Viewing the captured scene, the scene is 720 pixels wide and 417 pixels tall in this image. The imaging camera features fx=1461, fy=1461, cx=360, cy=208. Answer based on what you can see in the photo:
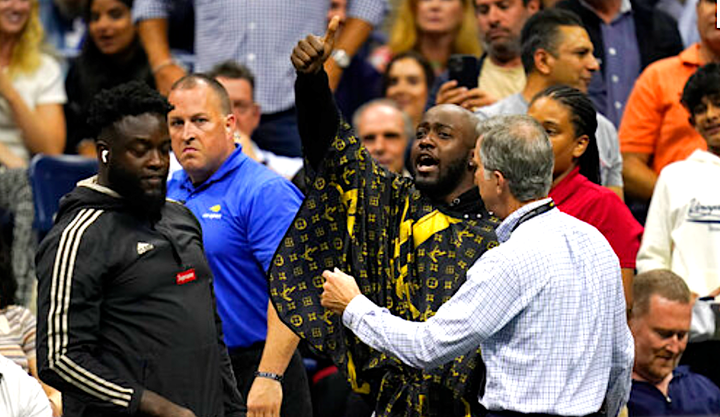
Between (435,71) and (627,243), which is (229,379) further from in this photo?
(435,71)

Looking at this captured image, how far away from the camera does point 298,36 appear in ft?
28.1

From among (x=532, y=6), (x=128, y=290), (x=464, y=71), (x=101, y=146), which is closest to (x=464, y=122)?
(x=101, y=146)

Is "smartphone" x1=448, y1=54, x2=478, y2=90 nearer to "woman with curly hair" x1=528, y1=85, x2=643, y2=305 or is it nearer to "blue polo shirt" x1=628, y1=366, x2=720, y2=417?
"woman with curly hair" x1=528, y1=85, x2=643, y2=305

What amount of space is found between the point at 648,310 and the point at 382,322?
6.04ft

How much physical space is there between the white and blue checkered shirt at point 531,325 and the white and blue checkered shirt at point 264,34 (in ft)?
12.5

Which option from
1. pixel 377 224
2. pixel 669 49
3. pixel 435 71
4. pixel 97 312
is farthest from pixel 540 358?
pixel 435 71

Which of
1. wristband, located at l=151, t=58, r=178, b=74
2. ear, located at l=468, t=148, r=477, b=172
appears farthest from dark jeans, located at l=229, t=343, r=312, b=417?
wristband, located at l=151, t=58, r=178, b=74

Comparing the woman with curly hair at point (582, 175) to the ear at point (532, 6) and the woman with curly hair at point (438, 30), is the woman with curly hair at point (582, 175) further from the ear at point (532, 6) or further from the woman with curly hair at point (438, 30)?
the woman with curly hair at point (438, 30)

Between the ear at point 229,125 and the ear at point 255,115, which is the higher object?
the ear at point 229,125

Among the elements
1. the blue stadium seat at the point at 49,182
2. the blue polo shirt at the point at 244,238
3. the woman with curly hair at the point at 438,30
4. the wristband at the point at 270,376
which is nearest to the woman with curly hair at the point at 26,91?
the blue stadium seat at the point at 49,182

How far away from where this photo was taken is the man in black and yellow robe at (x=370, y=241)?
17.6 feet

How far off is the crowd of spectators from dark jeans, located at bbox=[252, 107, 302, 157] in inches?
0.5

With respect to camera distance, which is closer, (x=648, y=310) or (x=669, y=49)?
(x=648, y=310)

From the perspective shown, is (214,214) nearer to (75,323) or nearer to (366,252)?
(366,252)
